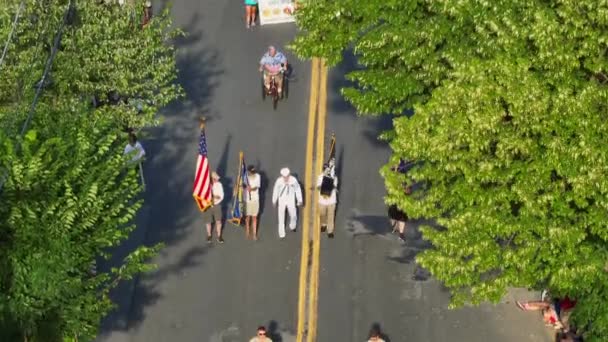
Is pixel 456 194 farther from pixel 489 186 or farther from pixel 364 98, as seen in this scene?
pixel 364 98

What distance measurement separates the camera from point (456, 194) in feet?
56.4

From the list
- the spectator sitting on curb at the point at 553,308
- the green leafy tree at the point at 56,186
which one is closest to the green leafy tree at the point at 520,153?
the spectator sitting on curb at the point at 553,308

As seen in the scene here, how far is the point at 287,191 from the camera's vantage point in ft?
74.9

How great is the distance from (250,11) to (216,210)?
9.05m

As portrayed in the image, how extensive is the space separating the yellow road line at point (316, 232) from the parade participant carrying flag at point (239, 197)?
5.54 feet

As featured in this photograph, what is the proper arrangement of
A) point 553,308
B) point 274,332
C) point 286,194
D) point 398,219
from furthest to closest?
point 398,219
point 286,194
point 553,308
point 274,332

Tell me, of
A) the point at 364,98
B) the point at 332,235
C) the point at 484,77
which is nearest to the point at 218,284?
the point at 332,235

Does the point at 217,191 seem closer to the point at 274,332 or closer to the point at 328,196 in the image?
the point at 328,196

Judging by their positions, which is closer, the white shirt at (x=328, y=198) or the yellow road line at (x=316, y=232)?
the yellow road line at (x=316, y=232)

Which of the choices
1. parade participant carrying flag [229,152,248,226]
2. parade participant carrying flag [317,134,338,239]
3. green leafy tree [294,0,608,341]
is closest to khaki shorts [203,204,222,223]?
parade participant carrying flag [229,152,248,226]

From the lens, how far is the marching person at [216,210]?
22.5 m

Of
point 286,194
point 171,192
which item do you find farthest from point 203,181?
point 171,192

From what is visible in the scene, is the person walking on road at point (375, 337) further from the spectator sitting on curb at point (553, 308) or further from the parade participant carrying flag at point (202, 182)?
the parade participant carrying flag at point (202, 182)

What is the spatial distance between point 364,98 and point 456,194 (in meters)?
3.39
